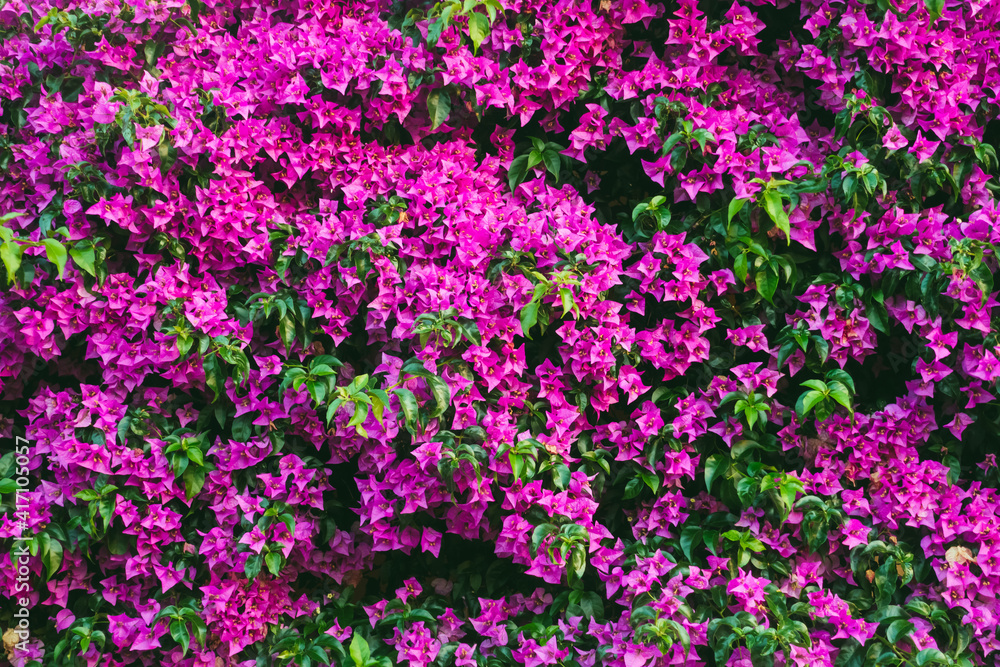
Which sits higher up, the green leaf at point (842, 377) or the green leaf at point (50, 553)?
the green leaf at point (842, 377)

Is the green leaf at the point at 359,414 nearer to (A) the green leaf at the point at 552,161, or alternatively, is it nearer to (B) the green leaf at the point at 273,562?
(B) the green leaf at the point at 273,562

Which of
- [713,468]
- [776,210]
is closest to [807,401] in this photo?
[713,468]

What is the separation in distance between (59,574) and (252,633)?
70 centimetres

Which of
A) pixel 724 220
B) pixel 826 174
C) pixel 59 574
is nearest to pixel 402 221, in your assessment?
pixel 724 220

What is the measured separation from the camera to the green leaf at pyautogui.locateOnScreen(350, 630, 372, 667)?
2.37 m

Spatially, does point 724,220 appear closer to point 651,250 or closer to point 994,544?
point 651,250

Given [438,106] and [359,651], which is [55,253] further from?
[359,651]

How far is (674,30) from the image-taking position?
278cm

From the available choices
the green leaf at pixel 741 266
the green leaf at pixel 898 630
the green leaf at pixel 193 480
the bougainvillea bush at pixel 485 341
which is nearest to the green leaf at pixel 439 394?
the bougainvillea bush at pixel 485 341

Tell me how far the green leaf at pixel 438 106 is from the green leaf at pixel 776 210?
112 centimetres

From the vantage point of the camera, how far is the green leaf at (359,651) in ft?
7.77

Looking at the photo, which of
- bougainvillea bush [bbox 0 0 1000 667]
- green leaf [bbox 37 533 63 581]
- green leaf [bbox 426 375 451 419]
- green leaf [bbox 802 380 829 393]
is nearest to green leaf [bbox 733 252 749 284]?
bougainvillea bush [bbox 0 0 1000 667]

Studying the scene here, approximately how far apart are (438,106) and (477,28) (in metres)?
0.29

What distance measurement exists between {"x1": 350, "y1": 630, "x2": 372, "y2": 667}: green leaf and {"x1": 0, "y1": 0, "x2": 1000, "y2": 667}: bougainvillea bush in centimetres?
13
